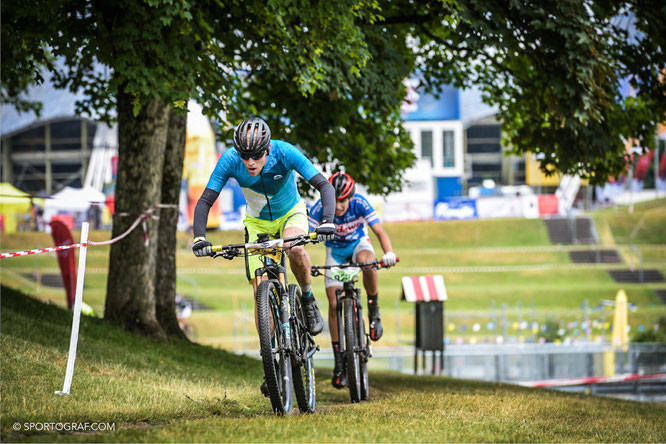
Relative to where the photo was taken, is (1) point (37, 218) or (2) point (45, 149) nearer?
(1) point (37, 218)

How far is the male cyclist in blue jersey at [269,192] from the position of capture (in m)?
7.33

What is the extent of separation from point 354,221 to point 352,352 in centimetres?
163

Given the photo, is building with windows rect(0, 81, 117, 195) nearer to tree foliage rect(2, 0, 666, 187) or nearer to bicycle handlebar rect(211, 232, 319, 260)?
tree foliage rect(2, 0, 666, 187)

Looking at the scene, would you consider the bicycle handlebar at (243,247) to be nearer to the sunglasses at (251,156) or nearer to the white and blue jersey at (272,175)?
the white and blue jersey at (272,175)

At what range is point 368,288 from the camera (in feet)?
35.9

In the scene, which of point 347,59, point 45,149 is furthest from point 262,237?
point 45,149

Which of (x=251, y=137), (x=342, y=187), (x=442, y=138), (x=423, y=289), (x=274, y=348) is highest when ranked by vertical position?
(x=442, y=138)

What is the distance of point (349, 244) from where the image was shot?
35.3ft

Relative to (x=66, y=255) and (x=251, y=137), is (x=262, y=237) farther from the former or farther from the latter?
(x=66, y=255)

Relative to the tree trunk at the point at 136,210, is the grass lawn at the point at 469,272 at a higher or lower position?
lower

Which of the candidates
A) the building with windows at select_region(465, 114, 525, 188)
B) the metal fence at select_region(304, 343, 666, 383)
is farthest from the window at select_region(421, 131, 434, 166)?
the metal fence at select_region(304, 343, 666, 383)

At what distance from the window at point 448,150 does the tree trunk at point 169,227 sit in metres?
61.7

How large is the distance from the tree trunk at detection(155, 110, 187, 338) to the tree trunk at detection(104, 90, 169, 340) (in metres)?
1.12

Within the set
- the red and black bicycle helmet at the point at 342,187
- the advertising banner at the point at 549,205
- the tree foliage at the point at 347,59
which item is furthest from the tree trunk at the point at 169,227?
the advertising banner at the point at 549,205
